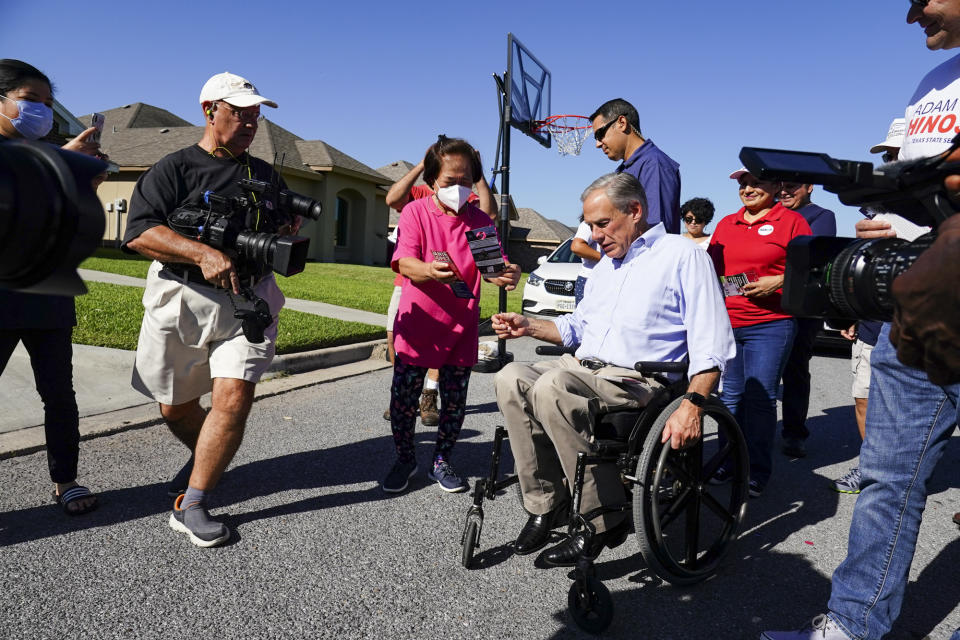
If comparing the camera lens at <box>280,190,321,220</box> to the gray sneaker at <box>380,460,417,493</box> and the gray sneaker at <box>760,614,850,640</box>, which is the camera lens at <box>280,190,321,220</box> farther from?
the gray sneaker at <box>760,614,850,640</box>

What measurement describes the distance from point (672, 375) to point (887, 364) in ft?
3.05

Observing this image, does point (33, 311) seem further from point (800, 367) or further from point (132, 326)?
point (800, 367)

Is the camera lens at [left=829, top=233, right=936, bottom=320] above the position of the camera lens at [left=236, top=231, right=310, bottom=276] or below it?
above

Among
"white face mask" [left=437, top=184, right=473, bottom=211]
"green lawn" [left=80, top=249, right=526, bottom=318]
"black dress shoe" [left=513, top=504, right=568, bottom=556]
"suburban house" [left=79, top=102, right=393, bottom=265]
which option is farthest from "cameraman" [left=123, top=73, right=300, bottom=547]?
"suburban house" [left=79, top=102, right=393, bottom=265]

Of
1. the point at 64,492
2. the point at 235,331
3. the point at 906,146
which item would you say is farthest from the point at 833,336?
the point at 64,492

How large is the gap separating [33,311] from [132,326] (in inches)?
149

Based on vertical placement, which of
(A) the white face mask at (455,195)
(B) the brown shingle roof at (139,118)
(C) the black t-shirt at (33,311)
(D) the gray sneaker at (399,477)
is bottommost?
(D) the gray sneaker at (399,477)

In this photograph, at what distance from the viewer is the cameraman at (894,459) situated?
198 cm

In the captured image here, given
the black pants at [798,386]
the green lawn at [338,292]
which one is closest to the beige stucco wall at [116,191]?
the green lawn at [338,292]

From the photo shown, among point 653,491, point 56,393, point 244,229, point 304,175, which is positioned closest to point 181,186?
point 244,229

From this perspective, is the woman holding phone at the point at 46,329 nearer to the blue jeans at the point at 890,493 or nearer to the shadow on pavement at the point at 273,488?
the shadow on pavement at the point at 273,488

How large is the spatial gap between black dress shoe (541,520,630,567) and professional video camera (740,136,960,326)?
134 cm

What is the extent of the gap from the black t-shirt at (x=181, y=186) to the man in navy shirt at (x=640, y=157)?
2038 mm

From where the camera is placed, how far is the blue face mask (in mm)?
2738
